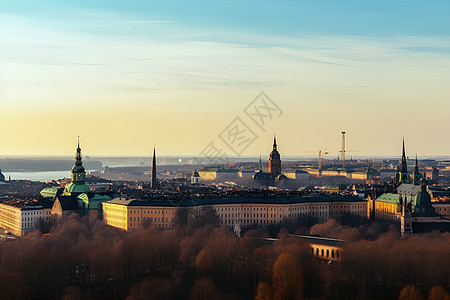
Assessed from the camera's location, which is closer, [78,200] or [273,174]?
[78,200]

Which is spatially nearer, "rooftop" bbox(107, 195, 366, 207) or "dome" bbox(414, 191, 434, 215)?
"rooftop" bbox(107, 195, 366, 207)

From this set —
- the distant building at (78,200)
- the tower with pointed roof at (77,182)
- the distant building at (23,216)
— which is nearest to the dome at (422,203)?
the distant building at (78,200)

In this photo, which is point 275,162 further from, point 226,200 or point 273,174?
point 226,200

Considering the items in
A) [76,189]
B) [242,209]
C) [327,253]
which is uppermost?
[76,189]

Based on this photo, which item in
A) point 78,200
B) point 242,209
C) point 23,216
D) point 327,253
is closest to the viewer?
point 327,253

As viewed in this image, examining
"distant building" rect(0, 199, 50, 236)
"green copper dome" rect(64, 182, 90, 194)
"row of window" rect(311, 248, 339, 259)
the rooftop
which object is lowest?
"row of window" rect(311, 248, 339, 259)

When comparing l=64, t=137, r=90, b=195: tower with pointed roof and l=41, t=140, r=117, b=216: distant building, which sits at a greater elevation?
l=64, t=137, r=90, b=195: tower with pointed roof

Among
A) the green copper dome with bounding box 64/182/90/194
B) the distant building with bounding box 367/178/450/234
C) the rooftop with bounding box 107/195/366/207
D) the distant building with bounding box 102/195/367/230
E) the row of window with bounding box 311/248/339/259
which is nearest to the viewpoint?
the row of window with bounding box 311/248/339/259

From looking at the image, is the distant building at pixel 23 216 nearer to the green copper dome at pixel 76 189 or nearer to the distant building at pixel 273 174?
the green copper dome at pixel 76 189

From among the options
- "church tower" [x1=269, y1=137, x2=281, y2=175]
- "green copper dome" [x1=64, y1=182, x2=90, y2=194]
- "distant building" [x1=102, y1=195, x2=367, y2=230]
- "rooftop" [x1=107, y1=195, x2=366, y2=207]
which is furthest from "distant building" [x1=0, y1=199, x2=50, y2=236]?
"church tower" [x1=269, y1=137, x2=281, y2=175]

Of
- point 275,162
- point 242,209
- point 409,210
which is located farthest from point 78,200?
point 275,162

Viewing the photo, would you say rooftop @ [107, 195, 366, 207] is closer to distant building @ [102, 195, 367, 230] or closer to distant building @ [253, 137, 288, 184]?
distant building @ [102, 195, 367, 230]
